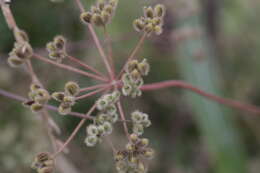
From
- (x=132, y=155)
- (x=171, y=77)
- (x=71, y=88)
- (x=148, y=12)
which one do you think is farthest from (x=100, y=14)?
(x=171, y=77)

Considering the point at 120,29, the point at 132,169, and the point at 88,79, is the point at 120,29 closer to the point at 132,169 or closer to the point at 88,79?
the point at 88,79

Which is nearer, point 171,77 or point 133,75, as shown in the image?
Result: point 133,75

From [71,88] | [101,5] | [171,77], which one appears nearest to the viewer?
[71,88]

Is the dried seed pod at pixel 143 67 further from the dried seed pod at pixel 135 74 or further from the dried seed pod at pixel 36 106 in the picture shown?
the dried seed pod at pixel 36 106

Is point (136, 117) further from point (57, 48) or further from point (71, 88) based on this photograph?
point (57, 48)

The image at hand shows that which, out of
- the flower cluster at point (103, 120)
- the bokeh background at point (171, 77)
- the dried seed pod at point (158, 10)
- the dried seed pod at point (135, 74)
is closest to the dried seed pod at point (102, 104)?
the flower cluster at point (103, 120)

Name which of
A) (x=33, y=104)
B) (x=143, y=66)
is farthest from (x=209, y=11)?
(x=33, y=104)

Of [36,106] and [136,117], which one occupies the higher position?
[36,106]
